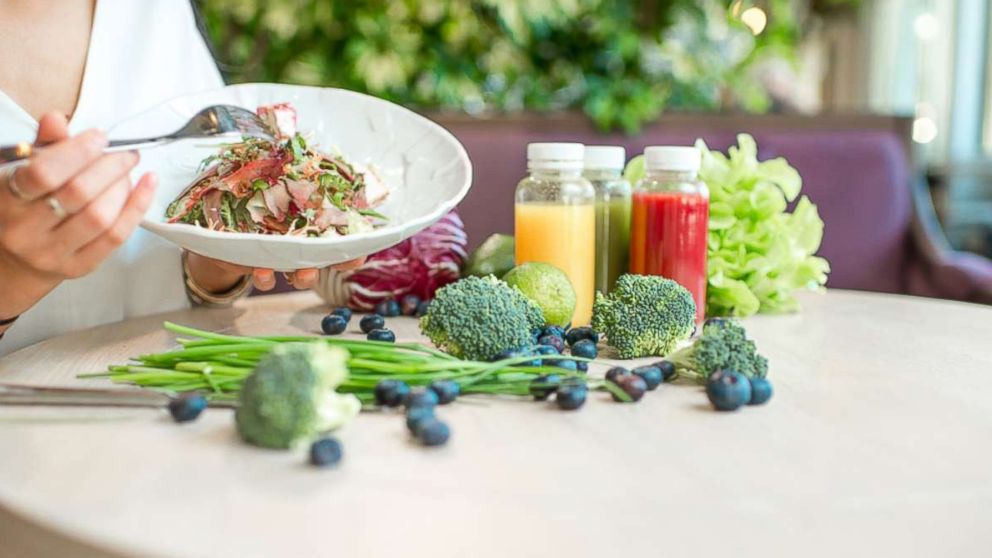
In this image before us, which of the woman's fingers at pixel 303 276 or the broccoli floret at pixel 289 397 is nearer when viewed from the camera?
the broccoli floret at pixel 289 397

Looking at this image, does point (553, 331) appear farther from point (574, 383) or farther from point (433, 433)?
point (433, 433)

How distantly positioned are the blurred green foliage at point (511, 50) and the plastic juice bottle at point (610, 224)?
5.71ft

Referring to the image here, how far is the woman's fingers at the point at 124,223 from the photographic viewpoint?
91 centimetres

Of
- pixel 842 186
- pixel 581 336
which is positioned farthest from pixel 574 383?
pixel 842 186

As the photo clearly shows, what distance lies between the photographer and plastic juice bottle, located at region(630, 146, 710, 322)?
4.33 ft

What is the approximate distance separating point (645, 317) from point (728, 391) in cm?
23

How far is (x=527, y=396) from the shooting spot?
0.96 meters

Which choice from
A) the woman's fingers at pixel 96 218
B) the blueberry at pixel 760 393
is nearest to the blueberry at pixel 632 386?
the blueberry at pixel 760 393

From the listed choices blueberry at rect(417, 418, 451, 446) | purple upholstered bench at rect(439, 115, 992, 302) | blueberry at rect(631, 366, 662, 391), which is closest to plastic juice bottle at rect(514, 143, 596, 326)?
blueberry at rect(631, 366, 662, 391)

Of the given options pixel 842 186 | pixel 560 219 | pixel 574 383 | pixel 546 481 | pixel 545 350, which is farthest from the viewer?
pixel 842 186

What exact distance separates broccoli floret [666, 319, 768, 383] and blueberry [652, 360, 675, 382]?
2 centimetres

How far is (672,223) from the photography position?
1324mm

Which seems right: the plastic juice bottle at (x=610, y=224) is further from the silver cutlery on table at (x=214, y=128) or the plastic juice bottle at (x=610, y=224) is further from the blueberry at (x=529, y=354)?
the silver cutlery on table at (x=214, y=128)

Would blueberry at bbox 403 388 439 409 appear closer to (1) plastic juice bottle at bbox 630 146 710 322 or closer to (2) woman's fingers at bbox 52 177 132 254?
(2) woman's fingers at bbox 52 177 132 254
